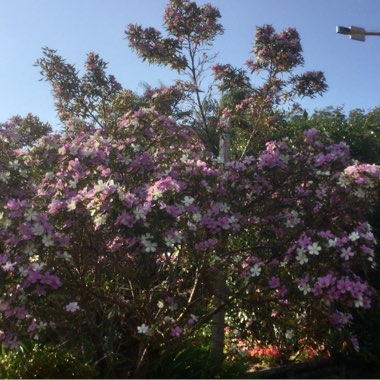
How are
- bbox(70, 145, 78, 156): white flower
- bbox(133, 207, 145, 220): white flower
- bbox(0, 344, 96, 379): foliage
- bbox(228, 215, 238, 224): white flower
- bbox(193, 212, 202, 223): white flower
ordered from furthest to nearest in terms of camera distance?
bbox(0, 344, 96, 379): foliage → bbox(70, 145, 78, 156): white flower → bbox(228, 215, 238, 224): white flower → bbox(193, 212, 202, 223): white flower → bbox(133, 207, 145, 220): white flower

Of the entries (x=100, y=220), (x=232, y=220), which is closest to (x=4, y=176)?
(x=100, y=220)

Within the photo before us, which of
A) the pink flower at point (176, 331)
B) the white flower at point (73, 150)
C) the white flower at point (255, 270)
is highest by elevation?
the white flower at point (73, 150)

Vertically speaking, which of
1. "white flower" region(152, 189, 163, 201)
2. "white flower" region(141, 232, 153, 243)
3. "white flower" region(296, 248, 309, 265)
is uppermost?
"white flower" region(152, 189, 163, 201)

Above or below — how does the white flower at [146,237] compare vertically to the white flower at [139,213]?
below

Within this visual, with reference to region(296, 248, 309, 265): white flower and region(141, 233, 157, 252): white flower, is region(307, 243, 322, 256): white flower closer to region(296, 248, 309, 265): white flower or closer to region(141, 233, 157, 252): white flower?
region(296, 248, 309, 265): white flower

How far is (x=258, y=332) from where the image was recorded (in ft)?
15.6

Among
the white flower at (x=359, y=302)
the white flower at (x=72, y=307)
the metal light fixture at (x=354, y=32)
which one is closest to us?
the white flower at (x=359, y=302)

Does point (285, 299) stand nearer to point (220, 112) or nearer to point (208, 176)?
point (208, 176)

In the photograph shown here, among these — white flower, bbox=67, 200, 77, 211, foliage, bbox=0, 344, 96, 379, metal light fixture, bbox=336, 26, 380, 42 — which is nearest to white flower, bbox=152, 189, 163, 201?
white flower, bbox=67, 200, 77, 211

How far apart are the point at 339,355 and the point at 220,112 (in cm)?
355

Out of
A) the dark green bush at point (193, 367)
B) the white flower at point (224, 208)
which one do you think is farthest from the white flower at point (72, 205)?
the dark green bush at point (193, 367)

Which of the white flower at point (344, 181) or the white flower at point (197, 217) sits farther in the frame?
the white flower at point (344, 181)

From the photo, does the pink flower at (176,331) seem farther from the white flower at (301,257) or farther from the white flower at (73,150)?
the white flower at (73,150)

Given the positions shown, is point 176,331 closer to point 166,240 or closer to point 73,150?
point 166,240
